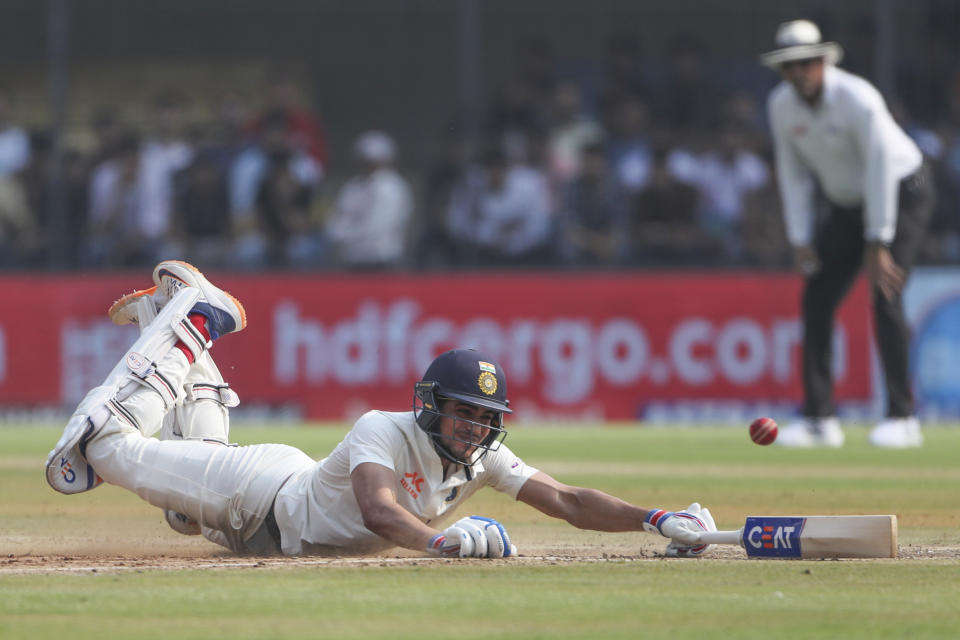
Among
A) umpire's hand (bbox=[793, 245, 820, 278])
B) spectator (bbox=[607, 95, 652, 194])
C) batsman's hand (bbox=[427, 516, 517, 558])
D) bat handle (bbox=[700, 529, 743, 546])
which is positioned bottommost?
bat handle (bbox=[700, 529, 743, 546])

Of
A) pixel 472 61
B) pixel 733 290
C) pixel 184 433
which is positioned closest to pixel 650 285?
pixel 733 290

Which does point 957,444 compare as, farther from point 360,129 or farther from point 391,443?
point 360,129

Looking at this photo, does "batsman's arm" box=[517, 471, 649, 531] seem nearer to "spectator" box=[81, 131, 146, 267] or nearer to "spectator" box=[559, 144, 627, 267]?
"spectator" box=[559, 144, 627, 267]

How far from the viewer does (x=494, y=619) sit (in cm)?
409

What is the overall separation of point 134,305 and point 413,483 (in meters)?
1.94

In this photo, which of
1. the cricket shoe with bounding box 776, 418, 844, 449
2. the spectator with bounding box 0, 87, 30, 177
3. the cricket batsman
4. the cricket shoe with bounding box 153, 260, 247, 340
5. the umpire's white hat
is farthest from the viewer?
the spectator with bounding box 0, 87, 30, 177

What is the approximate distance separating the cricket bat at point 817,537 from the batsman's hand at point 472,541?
757 mm

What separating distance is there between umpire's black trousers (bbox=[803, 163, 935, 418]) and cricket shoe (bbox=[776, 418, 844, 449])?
5.0 inches

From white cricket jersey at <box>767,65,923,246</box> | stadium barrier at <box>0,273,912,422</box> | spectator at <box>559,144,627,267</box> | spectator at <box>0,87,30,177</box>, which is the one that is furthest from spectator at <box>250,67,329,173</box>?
white cricket jersey at <box>767,65,923,246</box>

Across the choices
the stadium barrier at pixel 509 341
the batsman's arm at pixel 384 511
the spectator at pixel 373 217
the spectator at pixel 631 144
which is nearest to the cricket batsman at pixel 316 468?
the batsman's arm at pixel 384 511

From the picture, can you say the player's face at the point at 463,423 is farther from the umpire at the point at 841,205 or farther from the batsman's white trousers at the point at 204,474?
the umpire at the point at 841,205

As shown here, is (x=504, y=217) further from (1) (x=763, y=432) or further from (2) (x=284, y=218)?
(1) (x=763, y=432)

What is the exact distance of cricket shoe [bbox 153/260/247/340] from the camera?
255 inches

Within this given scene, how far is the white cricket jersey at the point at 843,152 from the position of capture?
10.0m
